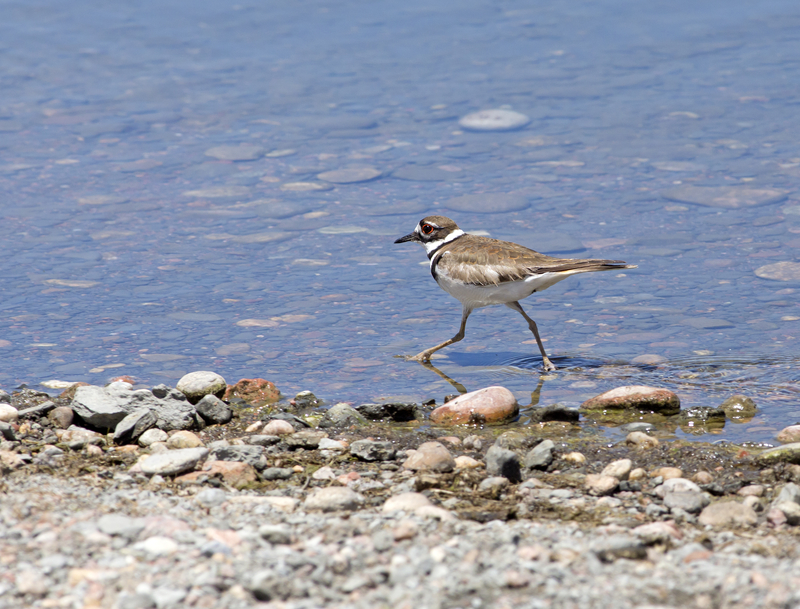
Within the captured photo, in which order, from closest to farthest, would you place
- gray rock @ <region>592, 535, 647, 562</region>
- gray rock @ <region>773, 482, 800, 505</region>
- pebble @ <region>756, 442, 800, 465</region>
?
gray rock @ <region>592, 535, 647, 562</region> → gray rock @ <region>773, 482, 800, 505</region> → pebble @ <region>756, 442, 800, 465</region>

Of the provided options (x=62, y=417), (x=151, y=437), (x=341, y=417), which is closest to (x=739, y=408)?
(x=341, y=417)

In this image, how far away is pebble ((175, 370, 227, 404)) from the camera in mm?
7219

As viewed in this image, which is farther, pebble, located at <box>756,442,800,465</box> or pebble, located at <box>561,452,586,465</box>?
pebble, located at <box>561,452,586,465</box>

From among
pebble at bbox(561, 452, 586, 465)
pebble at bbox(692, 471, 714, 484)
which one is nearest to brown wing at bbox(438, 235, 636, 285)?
pebble at bbox(561, 452, 586, 465)

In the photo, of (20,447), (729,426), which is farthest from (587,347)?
(20,447)

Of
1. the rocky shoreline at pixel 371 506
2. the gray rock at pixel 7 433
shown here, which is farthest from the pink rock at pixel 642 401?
the gray rock at pixel 7 433

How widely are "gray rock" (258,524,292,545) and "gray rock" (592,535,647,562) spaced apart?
145 cm

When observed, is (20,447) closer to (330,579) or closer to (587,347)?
(330,579)

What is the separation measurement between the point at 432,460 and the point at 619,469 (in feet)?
3.68

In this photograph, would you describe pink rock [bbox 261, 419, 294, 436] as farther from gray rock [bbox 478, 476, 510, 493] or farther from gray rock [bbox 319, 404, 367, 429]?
gray rock [bbox 478, 476, 510, 493]

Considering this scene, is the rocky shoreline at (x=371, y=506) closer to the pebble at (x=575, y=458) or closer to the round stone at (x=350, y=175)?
the pebble at (x=575, y=458)

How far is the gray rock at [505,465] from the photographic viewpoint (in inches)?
220

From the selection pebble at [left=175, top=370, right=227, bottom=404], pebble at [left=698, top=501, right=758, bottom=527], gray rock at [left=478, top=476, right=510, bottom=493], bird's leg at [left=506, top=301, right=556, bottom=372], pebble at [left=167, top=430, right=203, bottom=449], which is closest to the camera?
pebble at [left=698, top=501, right=758, bottom=527]

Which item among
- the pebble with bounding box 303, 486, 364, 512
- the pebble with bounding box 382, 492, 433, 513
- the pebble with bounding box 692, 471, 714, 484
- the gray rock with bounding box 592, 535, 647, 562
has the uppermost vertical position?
the gray rock with bounding box 592, 535, 647, 562
